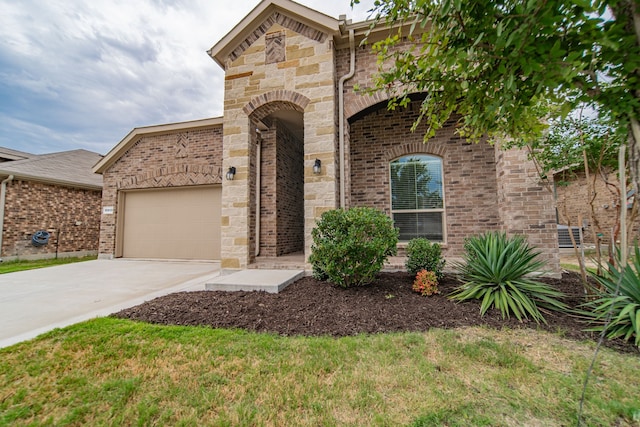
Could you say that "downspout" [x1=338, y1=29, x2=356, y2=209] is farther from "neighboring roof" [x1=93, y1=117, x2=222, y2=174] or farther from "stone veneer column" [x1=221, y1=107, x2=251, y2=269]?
"neighboring roof" [x1=93, y1=117, x2=222, y2=174]

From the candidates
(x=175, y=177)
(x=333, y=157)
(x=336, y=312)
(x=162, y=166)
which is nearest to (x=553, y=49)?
(x=336, y=312)

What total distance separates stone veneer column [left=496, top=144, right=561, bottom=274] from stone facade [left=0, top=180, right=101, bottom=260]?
1494 centimetres

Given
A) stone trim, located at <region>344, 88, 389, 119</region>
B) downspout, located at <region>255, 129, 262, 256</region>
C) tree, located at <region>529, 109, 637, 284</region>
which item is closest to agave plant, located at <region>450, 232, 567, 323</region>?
tree, located at <region>529, 109, 637, 284</region>

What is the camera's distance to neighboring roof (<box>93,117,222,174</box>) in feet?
26.9

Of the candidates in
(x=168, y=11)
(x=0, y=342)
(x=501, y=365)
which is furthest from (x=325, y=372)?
(x=168, y=11)

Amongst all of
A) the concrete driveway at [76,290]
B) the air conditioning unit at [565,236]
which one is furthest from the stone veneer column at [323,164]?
the air conditioning unit at [565,236]

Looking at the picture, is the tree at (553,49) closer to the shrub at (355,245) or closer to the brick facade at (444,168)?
the shrub at (355,245)

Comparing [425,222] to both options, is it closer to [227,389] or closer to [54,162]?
[227,389]

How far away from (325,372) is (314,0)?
7256 mm

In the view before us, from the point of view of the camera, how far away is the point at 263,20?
19.9 feet

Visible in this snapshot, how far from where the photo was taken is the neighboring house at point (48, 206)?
28.4 feet

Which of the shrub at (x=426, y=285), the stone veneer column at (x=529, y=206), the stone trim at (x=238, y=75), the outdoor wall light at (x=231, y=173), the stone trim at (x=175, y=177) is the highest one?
the stone trim at (x=238, y=75)

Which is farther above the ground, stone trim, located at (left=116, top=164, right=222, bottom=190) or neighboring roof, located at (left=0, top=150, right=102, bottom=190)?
neighboring roof, located at (left=0, top=150, right=102, bottom=190)

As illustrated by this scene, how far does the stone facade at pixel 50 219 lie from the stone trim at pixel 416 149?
12.7 meters
